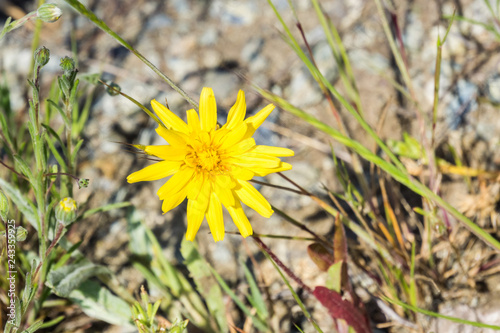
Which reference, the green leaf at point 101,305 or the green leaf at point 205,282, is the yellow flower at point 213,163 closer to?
the green leaf at point 205,282

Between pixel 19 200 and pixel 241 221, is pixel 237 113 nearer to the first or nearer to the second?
pixel 241 221

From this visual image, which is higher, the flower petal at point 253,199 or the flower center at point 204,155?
the flower center at point 204,155

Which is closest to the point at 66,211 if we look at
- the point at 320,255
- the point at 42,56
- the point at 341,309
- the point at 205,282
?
the point at 42,56

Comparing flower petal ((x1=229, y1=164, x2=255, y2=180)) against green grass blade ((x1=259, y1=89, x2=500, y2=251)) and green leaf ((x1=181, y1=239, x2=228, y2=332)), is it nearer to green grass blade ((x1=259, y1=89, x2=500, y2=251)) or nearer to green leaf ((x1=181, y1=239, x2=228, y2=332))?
green grass blade ((x1=259, y1=89, x2=500, y2=251))

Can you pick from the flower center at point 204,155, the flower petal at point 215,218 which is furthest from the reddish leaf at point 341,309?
the flower center at point 204,155

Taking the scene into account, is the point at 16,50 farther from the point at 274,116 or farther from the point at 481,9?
the point at 481,9

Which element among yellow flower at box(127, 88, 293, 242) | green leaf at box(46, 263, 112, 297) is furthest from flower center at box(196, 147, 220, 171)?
green leaf at box(46, 263, 112, 297)
